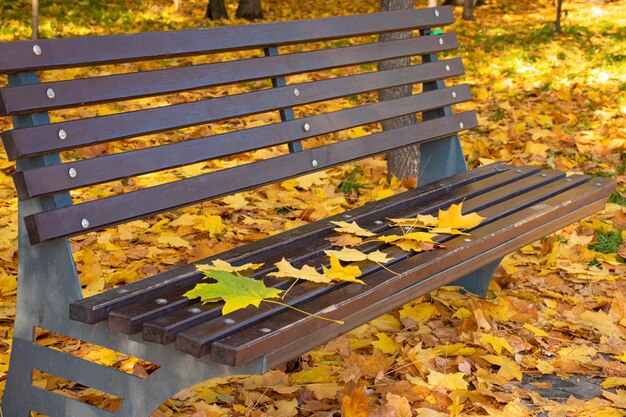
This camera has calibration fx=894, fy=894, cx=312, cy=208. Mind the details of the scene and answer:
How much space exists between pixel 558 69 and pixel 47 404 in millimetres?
7285

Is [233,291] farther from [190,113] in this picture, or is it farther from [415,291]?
[190,113]

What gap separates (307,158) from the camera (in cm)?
308

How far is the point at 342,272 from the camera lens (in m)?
2.41

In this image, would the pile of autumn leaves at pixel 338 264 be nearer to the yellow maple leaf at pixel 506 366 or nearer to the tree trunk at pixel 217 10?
the yellow maple leaf at pixel 506 366

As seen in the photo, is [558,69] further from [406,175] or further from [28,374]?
[28,374]

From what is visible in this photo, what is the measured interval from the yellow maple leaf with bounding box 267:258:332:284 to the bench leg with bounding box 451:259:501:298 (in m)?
1.30

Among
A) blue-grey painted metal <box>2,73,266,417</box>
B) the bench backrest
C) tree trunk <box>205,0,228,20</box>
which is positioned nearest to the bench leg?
the bench backrest

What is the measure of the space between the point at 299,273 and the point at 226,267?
199mm

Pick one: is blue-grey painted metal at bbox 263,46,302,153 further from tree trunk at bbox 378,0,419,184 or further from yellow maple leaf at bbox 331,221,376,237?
tree trunk at bbox 378,0,419,184

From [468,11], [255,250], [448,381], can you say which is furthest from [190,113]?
[468,11]

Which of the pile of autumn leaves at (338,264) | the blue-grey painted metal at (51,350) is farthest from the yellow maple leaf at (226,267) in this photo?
the blue-grey painted metal at (51,350)

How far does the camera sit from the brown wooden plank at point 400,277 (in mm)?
1947

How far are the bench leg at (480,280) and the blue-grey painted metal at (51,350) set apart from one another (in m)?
1.74

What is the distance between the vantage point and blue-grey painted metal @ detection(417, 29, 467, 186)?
3.84 metres
